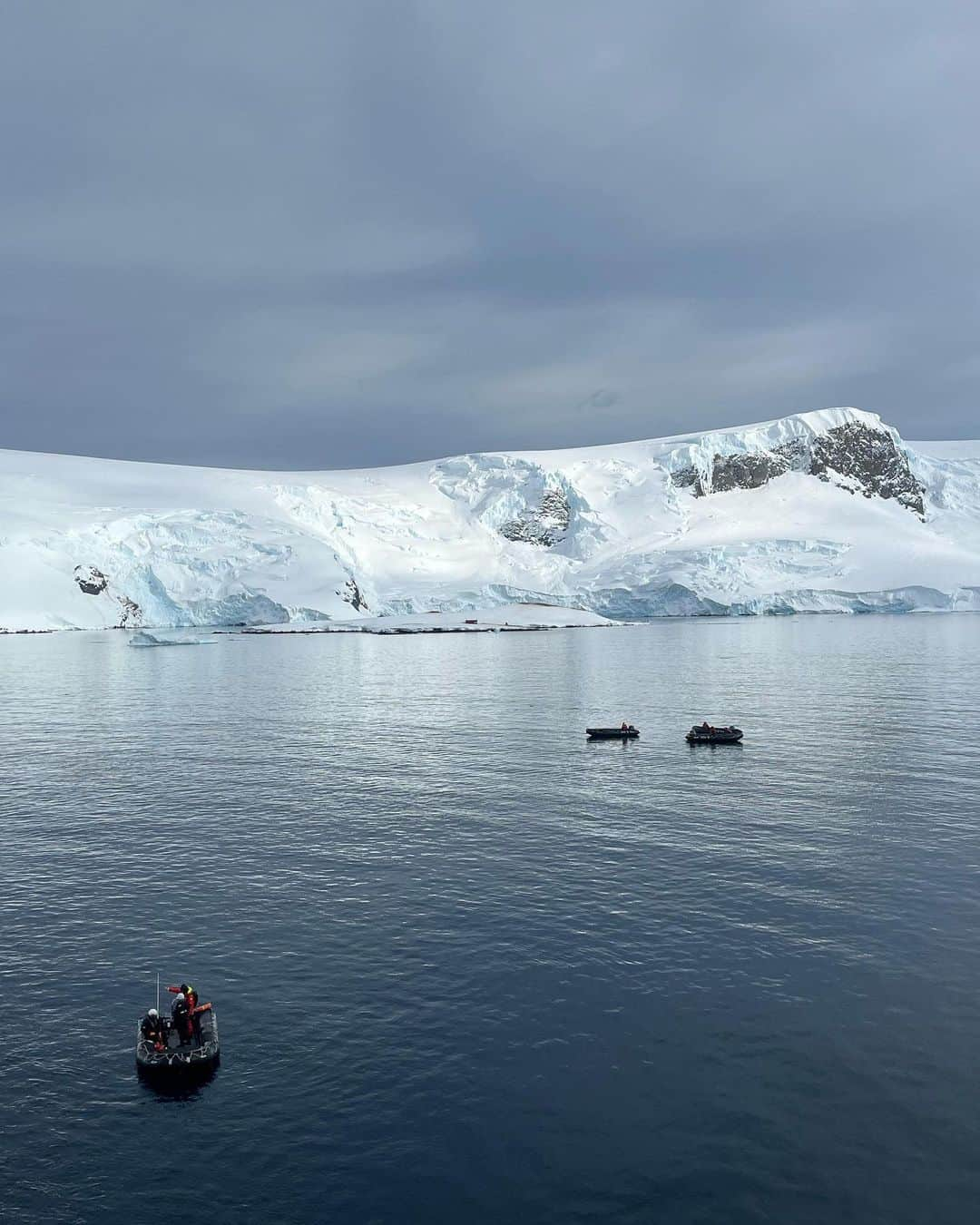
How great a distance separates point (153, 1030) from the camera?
23.5 meters

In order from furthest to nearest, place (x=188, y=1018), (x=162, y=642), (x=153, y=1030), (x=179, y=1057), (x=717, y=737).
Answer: (x=162, y=642) < (x=717, y=737) < (x=188, y=1018) < (x=153, y=1030) < (x=179, y=1057)

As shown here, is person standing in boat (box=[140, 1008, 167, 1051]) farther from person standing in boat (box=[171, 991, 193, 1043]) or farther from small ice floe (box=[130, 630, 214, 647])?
small ice floe (box=[130, 630, 214, 647])

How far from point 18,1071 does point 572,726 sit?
54201 millimetres

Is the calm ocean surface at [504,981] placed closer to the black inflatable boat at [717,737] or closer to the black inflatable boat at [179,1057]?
the black inflatable boat at [179,1057]

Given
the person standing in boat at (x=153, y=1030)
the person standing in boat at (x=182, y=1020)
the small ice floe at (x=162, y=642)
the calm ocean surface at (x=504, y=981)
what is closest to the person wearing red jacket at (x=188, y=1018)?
the person standing in boat at (x=182, y=1020)

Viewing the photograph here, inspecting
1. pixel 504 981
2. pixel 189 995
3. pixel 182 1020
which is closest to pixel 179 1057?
pixel 182 1020

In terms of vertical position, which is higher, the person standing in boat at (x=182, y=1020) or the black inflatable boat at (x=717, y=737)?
the black inflatable boat at (x=717, y=737)

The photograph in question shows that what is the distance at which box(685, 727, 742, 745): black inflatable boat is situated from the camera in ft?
213

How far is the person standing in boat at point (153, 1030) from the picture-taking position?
76.5ft

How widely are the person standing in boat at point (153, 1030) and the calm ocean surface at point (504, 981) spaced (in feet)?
2.70

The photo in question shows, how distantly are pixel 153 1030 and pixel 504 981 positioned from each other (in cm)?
923

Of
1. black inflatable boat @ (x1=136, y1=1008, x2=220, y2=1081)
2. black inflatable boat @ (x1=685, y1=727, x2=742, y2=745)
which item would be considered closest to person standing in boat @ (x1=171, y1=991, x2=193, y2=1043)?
black inflatable boat @ (x1=136, y1=1008, x2=220, y2=1081)

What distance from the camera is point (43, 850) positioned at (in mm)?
40594

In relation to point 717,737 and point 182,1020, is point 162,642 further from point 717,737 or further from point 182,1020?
point 182,1020
